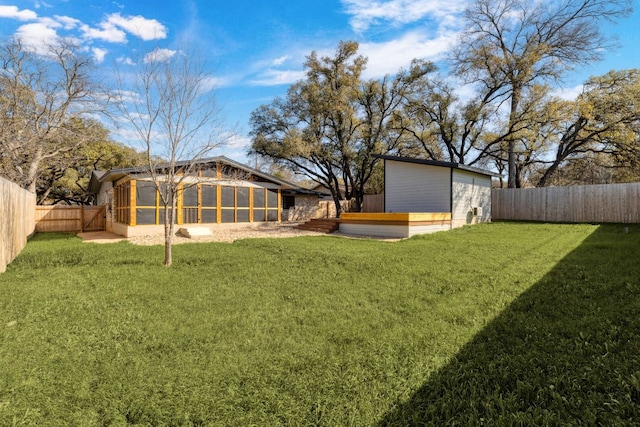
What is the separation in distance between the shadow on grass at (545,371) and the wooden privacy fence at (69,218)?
776 inches

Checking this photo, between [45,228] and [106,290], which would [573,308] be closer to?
[106,290]

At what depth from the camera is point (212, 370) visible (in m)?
2.62

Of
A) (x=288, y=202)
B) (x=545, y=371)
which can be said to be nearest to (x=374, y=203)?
(x=288, y=202)

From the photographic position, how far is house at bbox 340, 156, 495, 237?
1177 cm

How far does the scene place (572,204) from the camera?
15109mm

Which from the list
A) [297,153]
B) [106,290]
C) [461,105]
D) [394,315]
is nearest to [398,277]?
[394,315]

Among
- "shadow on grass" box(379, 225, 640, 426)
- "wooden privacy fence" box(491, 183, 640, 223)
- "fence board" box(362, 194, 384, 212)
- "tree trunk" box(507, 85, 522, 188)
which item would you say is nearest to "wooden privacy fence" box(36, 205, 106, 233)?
"fence board" box(362, 194, 384, 212)

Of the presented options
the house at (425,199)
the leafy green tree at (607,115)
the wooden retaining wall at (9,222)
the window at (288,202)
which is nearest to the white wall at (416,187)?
the house at (425,199)

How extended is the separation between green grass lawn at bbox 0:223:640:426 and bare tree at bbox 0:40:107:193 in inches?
471

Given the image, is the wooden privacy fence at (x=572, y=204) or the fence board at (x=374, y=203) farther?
the fence board at (x=374, y=203)

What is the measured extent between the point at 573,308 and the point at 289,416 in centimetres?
357

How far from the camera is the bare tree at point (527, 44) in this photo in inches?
684

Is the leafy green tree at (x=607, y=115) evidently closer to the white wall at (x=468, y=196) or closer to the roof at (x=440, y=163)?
the white wall at (x=468, y=196)

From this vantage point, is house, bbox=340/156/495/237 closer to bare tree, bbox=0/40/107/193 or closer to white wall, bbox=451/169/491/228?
white wall, bbox=451/169/491/228
